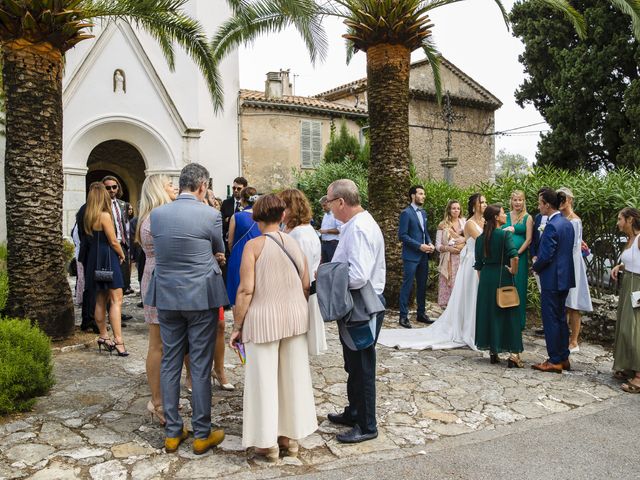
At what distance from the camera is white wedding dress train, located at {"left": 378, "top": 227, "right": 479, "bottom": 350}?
7398 millimetres

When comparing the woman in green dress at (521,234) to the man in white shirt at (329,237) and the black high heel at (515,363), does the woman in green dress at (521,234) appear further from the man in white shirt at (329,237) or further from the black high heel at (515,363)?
the man in white shirt at (329,237)

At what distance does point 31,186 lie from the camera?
6.95m

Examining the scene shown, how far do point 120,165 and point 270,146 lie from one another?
560cm

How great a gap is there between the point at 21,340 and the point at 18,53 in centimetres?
371

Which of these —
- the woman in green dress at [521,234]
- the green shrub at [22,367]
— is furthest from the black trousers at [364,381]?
the woman in green dress at [521,234]

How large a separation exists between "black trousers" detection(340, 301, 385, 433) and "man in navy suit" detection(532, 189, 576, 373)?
8.91ft

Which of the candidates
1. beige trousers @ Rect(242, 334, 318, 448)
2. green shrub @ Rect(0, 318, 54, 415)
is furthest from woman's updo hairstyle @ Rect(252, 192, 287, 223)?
green shrub @ Rect(0, 318, 54, 415)

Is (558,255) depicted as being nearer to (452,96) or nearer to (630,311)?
(630,311)

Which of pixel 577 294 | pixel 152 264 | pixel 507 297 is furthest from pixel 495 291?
pixel 152 264

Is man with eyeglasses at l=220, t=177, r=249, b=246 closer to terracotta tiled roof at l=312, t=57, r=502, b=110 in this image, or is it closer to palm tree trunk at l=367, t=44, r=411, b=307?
palm tree trunk at l=367, t=44, r=411, b=307

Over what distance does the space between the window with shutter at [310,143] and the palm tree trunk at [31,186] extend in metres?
16.0

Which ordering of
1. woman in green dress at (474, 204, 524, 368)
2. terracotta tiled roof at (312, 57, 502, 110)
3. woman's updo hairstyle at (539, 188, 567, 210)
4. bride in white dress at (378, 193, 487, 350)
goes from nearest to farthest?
woman in green dress at (474, 204, 524, 368) → woman's updo hairstyle at (539, 188, 567, 210) → bride in white dress at (378, 193, 487, 350) → terracotta tiled roof at (312, 57, 502, 110)

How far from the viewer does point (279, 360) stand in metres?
4.11

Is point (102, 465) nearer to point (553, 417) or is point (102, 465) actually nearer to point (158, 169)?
point (553, 417)
